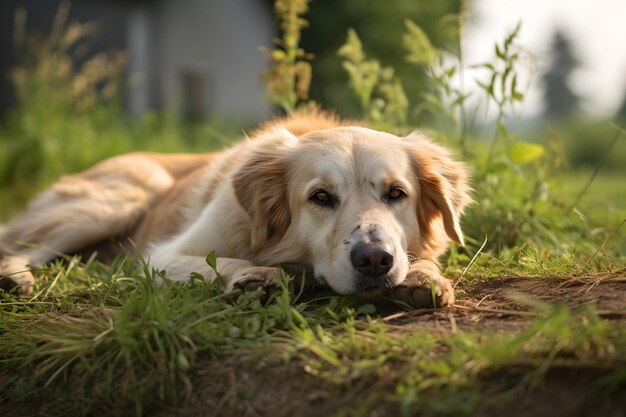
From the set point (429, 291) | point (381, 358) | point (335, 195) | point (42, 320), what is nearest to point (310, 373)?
point (381, 358)

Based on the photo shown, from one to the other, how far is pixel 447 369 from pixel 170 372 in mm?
996

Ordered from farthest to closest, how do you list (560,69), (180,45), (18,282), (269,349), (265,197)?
1. (560,69)
2. (180,45)
3. (18,282)
4. (265,197)
5. (269,349)

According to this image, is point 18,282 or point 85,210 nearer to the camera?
point 18,282

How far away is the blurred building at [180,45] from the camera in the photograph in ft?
48.1

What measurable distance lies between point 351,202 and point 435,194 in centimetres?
59

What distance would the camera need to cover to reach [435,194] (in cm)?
365

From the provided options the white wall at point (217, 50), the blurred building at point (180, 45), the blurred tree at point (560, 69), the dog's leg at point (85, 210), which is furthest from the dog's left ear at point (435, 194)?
the blurred tree at point (560, 69)

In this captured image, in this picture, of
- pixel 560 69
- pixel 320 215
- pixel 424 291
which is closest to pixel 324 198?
pixel 320 215

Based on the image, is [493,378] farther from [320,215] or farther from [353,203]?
[320,215]

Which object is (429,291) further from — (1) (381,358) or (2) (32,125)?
(2) (32,125)

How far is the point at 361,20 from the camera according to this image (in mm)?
16672

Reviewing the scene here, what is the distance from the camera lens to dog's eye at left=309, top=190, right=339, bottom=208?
335 cm

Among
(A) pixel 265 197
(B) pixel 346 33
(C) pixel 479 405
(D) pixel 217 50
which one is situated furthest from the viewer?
(D) pixel 217 50

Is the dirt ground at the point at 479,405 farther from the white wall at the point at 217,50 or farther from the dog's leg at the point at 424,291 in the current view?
the white wall at the point at 217,50
